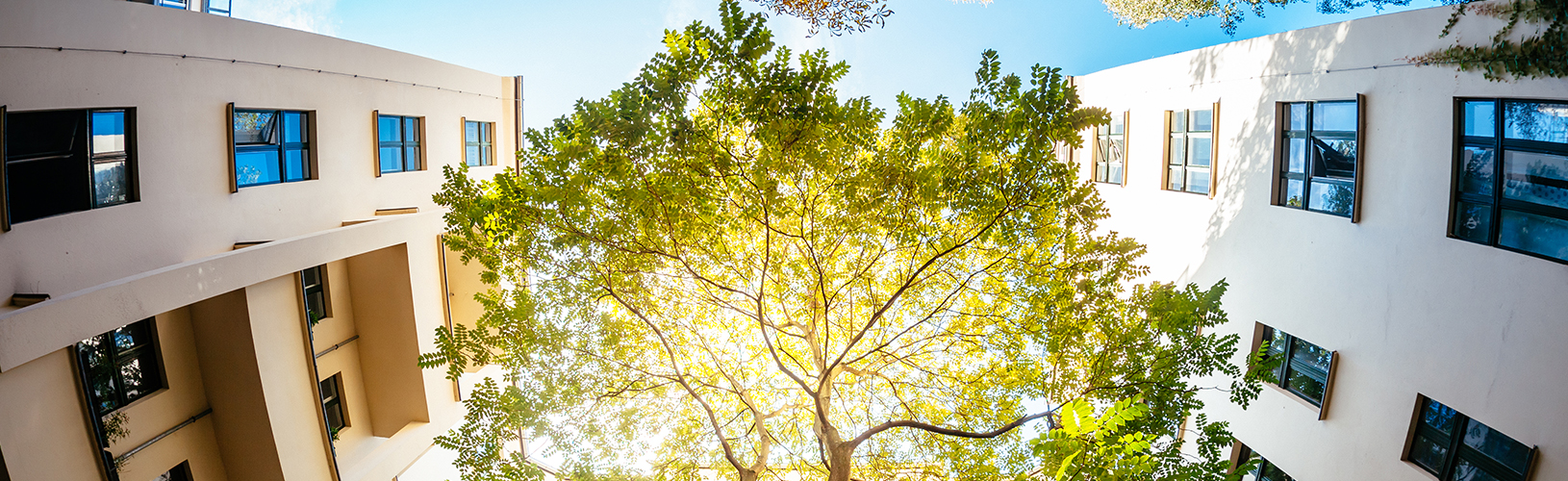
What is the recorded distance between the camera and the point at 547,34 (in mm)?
23484

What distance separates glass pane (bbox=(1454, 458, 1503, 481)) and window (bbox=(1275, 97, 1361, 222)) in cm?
328

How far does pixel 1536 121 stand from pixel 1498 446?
3.62 m

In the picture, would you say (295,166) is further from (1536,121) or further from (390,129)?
(1536,121)

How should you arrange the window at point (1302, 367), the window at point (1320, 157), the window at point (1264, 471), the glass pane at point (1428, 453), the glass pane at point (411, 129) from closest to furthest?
the glass pane at point (1428, 453) < the window at point (1320, 157) < the window at point (1302, 367) < the window at point (1264, 471) < the glass pane at point (411, 129)

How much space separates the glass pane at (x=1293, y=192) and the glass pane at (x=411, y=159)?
16910 millimetres

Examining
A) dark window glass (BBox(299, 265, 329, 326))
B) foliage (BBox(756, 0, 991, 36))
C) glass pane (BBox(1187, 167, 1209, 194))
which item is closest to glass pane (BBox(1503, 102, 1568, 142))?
glass pane (BBox(1187, 167, 1209, 194))

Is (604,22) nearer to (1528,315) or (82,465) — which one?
(82,465)

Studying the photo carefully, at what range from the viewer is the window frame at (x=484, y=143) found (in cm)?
1655

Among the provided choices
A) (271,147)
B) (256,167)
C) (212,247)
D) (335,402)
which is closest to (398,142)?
(271,147)

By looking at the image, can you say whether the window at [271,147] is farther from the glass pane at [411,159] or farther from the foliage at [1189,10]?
the foliage at [1189,10]

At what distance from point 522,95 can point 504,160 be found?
2043 mm

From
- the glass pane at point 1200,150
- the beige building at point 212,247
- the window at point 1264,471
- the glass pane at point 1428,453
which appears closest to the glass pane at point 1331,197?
the glass pane at point 1200,150

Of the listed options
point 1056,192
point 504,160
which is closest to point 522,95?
point 504,160

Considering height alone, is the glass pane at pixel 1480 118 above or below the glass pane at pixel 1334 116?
below
